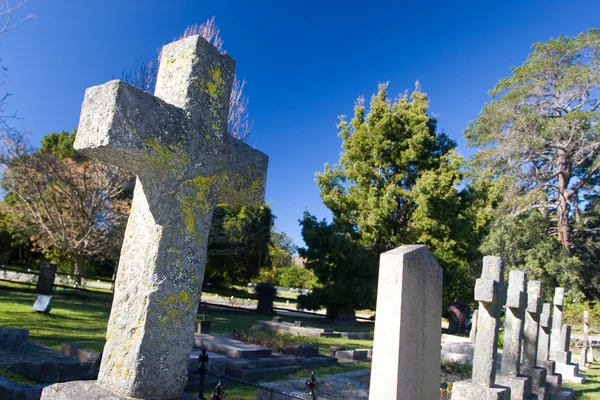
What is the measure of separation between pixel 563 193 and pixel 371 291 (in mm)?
13572

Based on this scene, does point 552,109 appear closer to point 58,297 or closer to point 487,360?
point 487,360

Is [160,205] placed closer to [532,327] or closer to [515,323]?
[515,323]

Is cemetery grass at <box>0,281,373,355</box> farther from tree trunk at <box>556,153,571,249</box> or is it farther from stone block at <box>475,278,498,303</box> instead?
tree trunk at <box>556,153,571,249</box>

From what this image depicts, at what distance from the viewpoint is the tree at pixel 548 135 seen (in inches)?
946

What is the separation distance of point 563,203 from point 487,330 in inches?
890

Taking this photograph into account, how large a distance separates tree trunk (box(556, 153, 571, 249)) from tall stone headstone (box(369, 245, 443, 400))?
993 inches

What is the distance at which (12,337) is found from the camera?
6.64 metres

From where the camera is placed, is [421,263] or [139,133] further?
[421,263]

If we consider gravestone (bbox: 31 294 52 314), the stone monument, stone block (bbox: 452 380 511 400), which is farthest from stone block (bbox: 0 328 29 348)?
the stone monument

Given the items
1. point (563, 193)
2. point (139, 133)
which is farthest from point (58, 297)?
point (563, 193)

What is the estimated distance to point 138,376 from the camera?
2367mm

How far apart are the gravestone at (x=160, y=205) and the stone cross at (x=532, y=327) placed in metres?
8.34

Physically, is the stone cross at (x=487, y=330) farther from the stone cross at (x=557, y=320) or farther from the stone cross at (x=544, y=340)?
the stone cross at (x=557, y=320)

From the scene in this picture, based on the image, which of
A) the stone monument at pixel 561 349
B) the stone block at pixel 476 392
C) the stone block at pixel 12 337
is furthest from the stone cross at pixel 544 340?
the stone block at pixel 12 337
